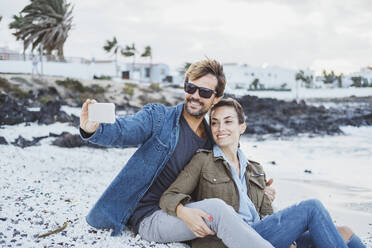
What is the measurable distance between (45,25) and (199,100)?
30.6 m

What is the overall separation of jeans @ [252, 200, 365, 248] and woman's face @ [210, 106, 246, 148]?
0.72 m

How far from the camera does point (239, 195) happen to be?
9.98ft

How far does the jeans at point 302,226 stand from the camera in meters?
2.74

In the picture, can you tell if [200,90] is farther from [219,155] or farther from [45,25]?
[45,25]

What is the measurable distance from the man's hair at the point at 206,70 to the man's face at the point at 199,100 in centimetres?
3

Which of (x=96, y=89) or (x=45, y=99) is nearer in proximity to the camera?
(x=45, y=99)

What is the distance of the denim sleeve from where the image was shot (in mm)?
2730

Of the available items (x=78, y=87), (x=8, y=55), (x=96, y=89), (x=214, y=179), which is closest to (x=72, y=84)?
(x=78, y=87)

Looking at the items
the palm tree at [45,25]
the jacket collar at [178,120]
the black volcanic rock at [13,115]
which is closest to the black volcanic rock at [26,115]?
the black volcanic rock at [13,115]

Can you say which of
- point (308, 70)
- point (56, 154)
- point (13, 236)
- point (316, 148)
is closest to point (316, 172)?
point (316, 148)

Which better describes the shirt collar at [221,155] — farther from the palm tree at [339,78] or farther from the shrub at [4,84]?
the palm tree at [339,78]

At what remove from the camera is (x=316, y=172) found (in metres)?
9.38

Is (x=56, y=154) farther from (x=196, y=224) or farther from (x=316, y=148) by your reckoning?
(x=316, y=148)

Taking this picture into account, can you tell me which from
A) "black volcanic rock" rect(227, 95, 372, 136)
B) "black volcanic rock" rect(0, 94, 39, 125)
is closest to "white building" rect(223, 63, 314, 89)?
"black volcanic rock" rect(227, 95, 372, 136)
